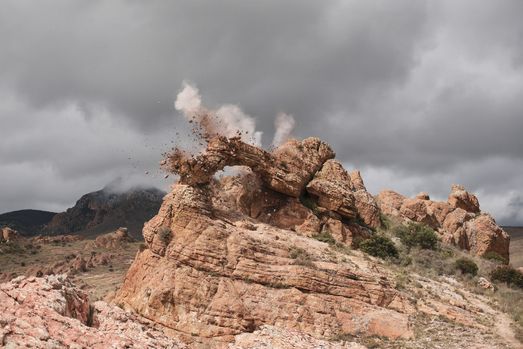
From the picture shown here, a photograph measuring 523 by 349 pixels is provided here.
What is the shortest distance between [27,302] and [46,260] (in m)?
76.9

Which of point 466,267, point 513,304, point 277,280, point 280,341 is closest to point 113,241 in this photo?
point 466,267

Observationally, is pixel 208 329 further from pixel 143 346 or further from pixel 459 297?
pixel 459 297

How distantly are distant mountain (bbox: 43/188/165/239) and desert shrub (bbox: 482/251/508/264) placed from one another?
105m

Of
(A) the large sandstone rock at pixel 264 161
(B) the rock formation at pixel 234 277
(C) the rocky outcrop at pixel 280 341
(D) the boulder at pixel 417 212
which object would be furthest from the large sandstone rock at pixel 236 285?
(D) the boulder at pixel 417 212

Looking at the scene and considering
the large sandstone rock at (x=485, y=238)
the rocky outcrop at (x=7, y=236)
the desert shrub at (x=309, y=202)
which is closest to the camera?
the desert shrub at (x=309, y=202)

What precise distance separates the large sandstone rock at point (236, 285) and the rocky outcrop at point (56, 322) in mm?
6653

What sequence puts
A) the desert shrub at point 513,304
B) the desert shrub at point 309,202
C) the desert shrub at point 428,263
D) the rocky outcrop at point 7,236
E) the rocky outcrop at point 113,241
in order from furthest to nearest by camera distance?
the rocky outcrop at point 7,236 → the rocky outcrop at point 113,241 → the desert shrub at point 309,202 → the desert shrub at point 428,263 → the desert shrub at point 513,304

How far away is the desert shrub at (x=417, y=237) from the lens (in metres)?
38.4

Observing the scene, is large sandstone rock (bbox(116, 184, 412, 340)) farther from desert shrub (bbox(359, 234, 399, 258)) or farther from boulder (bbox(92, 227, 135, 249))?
boulder (bbox(92, 227, 135, 249))

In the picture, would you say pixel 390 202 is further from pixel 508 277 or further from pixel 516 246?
pixel 516 246

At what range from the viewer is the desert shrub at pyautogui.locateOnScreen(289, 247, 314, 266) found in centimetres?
2633

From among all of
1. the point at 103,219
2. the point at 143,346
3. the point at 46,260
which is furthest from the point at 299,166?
the point at 103,219

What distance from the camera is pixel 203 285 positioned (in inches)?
947

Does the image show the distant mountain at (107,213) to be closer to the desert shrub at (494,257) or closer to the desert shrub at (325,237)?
the desert shrub at (494,257)
